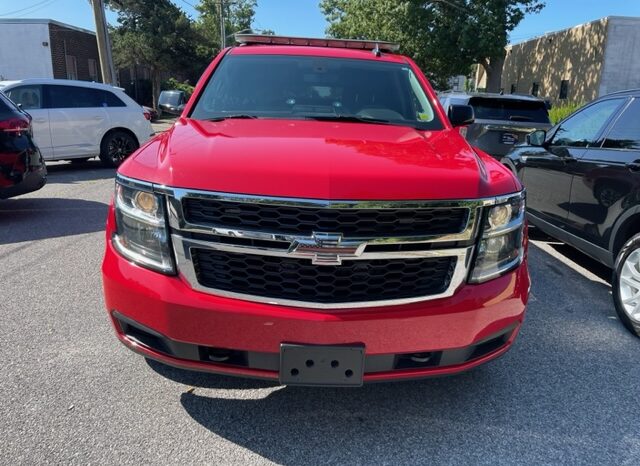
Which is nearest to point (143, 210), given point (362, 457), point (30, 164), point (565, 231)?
point (362, 457)

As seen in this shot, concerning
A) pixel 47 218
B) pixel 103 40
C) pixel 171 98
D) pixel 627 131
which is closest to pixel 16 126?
pixel 47 218

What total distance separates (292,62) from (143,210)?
76.1 inches

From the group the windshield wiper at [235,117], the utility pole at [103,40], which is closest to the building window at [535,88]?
the utility pole at [103,40]

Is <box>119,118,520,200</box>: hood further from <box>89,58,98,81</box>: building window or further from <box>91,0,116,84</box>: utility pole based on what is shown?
<box>89,58,98,81</box>: building window

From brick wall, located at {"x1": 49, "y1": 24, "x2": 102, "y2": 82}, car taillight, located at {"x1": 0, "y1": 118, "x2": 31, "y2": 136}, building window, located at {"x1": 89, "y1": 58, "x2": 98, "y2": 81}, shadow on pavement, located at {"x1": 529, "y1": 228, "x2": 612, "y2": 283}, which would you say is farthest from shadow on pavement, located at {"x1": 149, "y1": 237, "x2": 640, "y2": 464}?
building window, located at {"x1": 89, "y1": 58, "x2": 98, "y2": 81}

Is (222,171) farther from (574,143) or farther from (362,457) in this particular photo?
(574,143)

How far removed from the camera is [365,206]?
6.97 ft

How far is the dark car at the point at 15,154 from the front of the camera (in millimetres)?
6184

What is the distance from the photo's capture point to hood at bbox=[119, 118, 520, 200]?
7.04ft

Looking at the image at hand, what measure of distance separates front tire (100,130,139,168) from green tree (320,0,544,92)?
50.3 ft

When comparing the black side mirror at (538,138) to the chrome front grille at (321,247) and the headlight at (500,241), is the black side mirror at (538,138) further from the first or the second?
the chrome front grille at (321,247)

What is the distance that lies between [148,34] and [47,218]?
90.3ft

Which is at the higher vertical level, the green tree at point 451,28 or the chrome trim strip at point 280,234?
the green tree at point 451,28

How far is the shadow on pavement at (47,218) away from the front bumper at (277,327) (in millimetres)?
4197
